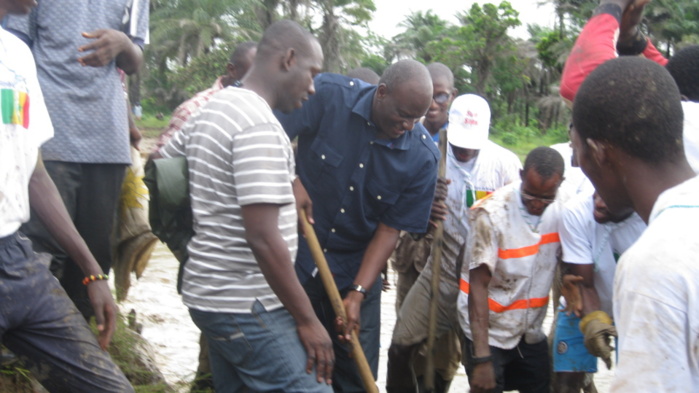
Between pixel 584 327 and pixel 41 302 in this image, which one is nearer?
pixel 41 302

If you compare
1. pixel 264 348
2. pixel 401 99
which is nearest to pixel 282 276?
pixel 264 348

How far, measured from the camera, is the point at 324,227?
350 cm

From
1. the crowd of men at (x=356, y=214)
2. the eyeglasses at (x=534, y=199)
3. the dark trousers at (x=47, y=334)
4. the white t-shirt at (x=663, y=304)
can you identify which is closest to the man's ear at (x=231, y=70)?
the crowd of men at (x=356, y=214)

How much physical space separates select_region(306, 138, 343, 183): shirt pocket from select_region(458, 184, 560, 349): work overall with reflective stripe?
0.79m

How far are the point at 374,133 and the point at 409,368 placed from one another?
1506mm

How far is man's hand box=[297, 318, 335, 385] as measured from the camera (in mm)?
2537

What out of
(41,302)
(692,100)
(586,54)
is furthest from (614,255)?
(41,302)

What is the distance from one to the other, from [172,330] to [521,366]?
251cm

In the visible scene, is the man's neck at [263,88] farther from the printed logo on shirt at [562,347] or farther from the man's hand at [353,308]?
the printed logo on shirt at [562,347]

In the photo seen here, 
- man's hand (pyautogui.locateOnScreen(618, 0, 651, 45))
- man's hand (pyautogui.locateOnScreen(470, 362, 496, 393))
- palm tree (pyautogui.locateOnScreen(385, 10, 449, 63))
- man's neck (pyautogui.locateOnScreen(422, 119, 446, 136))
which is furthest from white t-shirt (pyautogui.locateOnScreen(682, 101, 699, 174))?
palm tree (pyautogui.locateOnScreen(385, 10, 449, 63))

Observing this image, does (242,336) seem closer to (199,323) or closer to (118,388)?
(199,323)

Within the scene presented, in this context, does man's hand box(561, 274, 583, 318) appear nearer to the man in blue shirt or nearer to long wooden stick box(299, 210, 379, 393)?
the man in blue shirt

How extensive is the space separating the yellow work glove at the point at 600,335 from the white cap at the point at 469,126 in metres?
1.38

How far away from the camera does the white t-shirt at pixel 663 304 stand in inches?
54.2
